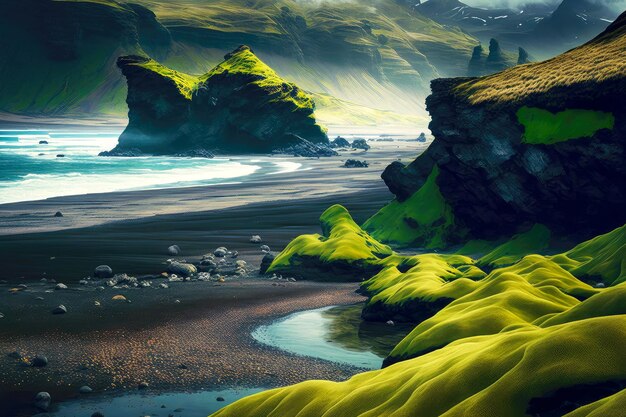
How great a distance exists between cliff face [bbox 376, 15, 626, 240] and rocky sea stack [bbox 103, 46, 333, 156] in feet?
415

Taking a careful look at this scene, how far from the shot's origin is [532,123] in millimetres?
41938

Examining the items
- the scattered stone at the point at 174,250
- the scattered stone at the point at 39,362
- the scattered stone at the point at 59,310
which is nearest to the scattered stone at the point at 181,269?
the scattered stone at the point at 174,250

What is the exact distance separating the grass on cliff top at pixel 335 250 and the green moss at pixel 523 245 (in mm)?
5543

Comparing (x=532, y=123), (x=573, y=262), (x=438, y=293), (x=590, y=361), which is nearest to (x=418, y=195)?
(x=532, y=123)

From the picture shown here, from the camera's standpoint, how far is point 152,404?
65.6ft

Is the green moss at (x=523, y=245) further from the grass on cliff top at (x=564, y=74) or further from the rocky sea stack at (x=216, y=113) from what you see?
the rocky sea stack at (x=216, y=113)

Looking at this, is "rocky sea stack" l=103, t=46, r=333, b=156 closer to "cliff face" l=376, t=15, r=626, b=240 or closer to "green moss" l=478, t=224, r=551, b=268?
"cliff face" l=376, t=15, r=626, b=240

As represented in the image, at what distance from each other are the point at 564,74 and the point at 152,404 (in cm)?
3056

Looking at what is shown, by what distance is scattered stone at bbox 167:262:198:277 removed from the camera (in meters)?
39.2

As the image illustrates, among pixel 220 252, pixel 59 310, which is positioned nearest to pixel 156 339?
pixel 59 310

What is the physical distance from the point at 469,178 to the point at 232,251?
14664 mm

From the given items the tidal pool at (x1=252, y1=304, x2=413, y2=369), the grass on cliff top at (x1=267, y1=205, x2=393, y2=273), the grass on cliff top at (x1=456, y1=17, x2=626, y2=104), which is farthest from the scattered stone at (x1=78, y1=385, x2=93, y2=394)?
the grass on cliff top at (x1=456, y1=17, x2=626, y2=104)

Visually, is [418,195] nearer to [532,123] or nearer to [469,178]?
[469,178]

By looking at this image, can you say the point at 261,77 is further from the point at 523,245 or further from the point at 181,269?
the point at 181,269
